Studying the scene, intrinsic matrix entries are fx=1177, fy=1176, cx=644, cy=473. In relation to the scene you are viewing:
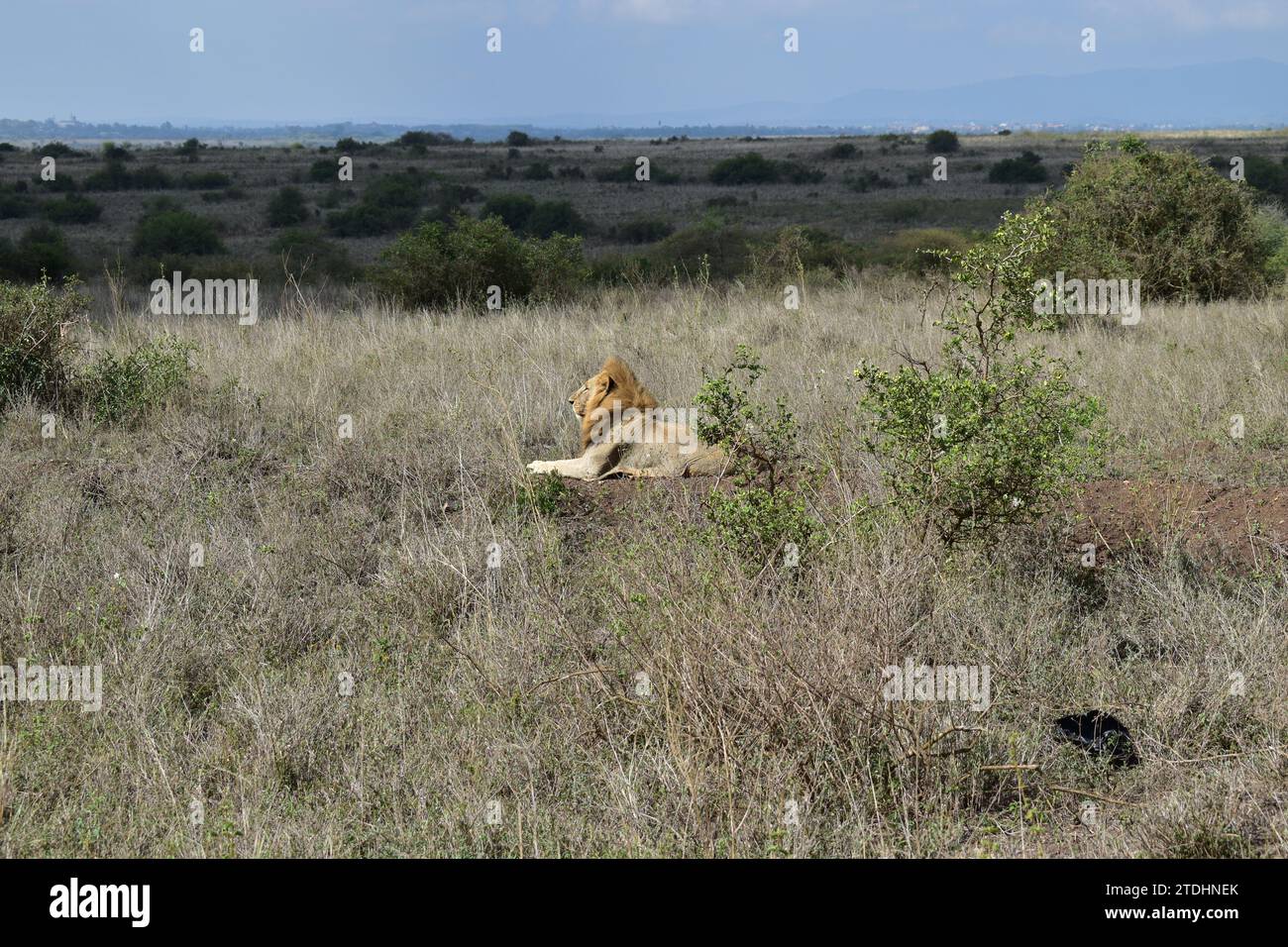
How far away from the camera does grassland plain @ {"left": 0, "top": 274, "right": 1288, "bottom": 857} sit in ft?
10.3

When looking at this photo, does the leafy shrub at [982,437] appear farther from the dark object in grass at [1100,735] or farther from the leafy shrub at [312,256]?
the leafy shrub at [312,256]

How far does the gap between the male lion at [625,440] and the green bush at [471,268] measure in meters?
5.56

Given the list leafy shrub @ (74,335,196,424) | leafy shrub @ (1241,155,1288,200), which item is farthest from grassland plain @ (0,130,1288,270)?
leafy shrub @ (74,335,196,424)

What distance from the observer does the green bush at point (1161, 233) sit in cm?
1151

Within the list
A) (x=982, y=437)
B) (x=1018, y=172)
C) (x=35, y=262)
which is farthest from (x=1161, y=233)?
(x=1018, y=172)

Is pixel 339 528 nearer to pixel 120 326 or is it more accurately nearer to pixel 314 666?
pixel 314 666

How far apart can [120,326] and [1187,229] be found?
33.2 feet

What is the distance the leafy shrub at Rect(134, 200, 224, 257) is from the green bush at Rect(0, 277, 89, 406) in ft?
45.2

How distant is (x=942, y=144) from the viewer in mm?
55469

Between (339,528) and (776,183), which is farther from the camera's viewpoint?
(776,183)

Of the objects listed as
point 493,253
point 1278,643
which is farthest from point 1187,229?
point 1278,643
